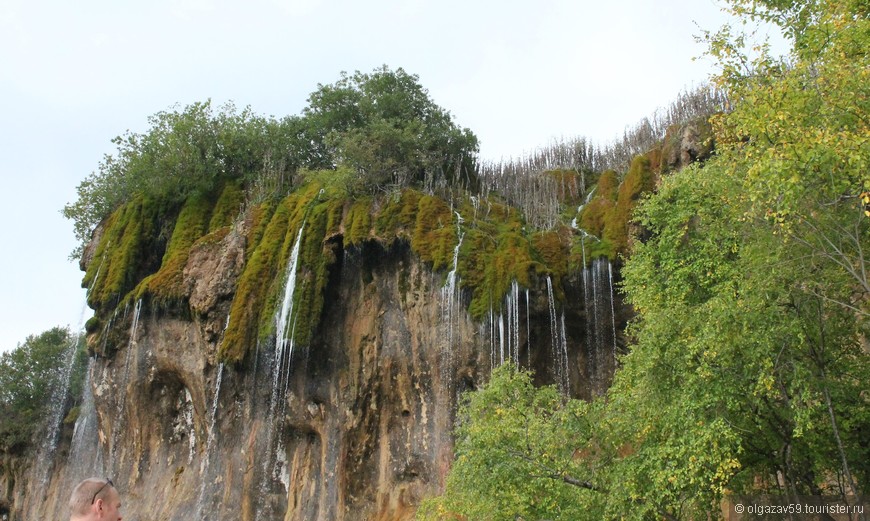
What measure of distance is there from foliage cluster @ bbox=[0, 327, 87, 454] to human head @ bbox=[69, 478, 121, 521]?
41048mm

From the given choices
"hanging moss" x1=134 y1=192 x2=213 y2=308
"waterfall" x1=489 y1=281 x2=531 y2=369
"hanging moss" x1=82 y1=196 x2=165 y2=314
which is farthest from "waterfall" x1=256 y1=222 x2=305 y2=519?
"hanging moss" x1=82 y1=196 x2=165 y2=314

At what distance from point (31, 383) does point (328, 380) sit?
87.8 feet

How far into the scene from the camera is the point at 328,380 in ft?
92.6

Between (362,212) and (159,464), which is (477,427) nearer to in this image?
(362,212)

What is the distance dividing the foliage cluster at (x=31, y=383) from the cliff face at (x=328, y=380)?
13.0 metres

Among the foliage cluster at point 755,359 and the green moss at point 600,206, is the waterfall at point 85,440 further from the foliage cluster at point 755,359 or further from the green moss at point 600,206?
the foliage cluster at point 755,359

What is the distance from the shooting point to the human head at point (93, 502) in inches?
200

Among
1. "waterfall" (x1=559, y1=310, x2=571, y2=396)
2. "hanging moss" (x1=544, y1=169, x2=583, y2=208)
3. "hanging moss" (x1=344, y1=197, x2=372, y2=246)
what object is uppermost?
"hanging moss" (x1=544, y1=169, x2=583, y2=208)

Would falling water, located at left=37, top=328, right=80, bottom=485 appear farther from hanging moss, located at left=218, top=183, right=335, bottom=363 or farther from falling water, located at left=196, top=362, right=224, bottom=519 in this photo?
hanging moss, located at left=218, top=183, right=335, bottom=363

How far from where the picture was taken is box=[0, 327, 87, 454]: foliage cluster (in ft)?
142

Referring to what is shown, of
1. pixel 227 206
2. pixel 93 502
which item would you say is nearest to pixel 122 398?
pixel 227 206

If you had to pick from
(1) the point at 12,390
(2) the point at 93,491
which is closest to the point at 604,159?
(2) the point at 93,491

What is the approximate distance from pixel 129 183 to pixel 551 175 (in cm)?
2093

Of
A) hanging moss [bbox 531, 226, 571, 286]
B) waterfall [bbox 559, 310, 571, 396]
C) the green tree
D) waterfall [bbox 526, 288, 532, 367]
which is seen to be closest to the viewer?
waterfall [bbox 526, 288, 532, 367]
